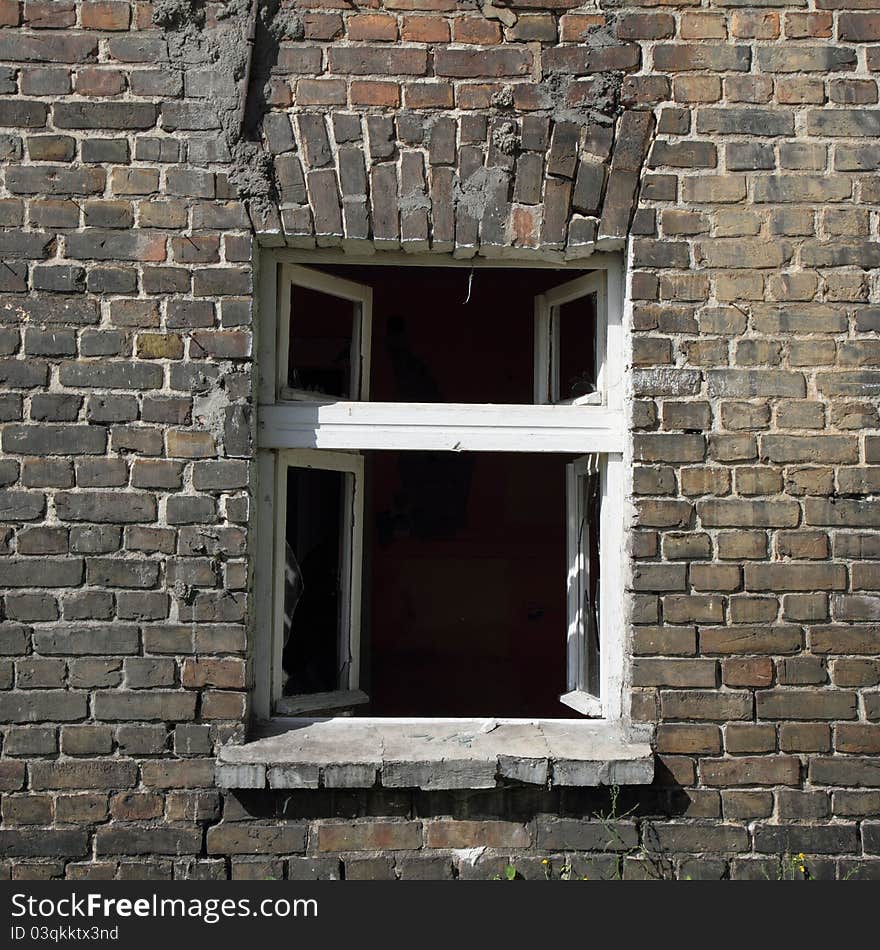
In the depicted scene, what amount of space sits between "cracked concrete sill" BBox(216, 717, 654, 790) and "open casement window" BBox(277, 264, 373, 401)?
1181 millimetres

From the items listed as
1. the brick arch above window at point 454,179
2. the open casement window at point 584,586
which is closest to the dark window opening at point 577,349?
the open casement window at point 584,586

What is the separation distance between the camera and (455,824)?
2.77m

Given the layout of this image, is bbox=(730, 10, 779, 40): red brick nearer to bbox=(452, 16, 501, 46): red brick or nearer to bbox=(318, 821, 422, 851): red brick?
bbox=(452, 16, 501, 46): red brick

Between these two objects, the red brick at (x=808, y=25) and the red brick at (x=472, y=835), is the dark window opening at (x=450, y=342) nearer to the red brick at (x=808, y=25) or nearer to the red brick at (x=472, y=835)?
the red brick at (x=808, y=25)

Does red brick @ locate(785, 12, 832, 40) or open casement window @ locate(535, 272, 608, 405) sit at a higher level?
red brick @ locate(785, 12, 832, 40)

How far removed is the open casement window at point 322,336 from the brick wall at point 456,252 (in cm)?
22

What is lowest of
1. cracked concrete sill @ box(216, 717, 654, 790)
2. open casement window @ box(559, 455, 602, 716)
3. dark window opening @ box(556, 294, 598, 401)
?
cracked concrete sill @ box(216, 717, 654, 790)

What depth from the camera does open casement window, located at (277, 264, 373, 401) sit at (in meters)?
3.00

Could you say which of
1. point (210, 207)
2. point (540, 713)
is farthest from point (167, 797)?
point (540, 713)

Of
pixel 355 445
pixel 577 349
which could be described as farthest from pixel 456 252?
pixel 355 445

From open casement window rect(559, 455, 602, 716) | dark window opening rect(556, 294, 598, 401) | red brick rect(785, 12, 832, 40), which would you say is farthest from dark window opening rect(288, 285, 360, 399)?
red brick rect(785, 12, 832, 40)

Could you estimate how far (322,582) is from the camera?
10.8 feet

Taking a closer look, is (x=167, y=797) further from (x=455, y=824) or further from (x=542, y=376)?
(x=542, y=376)

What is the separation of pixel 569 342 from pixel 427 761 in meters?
1.62
